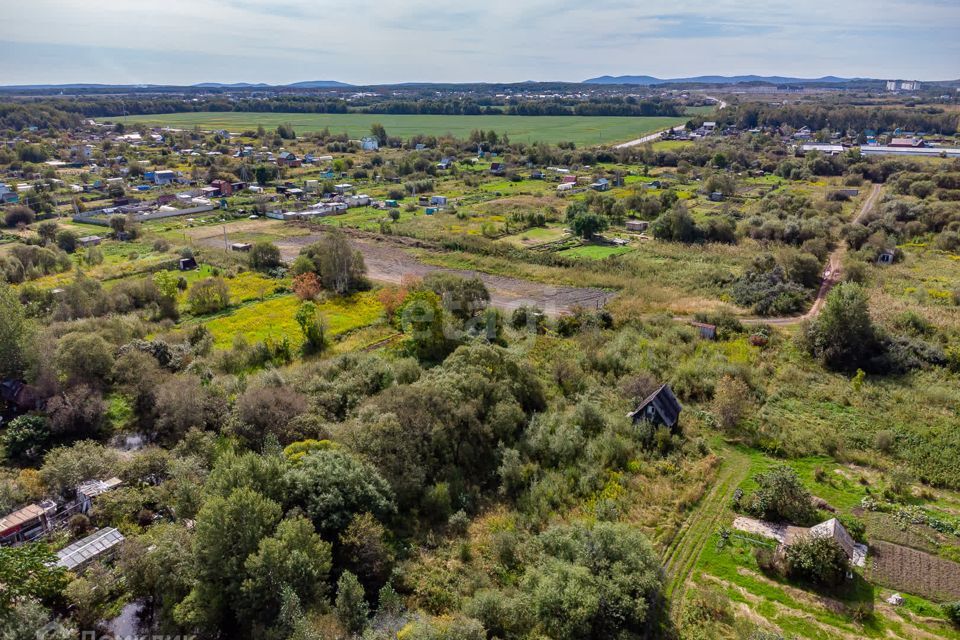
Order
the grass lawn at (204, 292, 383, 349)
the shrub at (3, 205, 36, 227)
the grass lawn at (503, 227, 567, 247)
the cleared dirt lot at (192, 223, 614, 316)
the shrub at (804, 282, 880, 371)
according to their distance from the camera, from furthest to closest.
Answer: the shrub at (3, 205, 36, 227) < the grass lawn at (503, 227, 567, 247) < the cleared dirt lot at (192, 223, 614, 316) < the grass lawn at (204, 292, 383, 349) < the shrub at (804, 282, 880, 371)

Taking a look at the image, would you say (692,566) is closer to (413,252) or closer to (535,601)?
(535,601)

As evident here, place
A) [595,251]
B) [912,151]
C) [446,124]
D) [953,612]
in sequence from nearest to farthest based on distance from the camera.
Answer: [953,612]
[595,251]
[912,151]
[446,124]

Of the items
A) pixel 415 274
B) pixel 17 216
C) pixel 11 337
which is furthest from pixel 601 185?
pixel 17 216

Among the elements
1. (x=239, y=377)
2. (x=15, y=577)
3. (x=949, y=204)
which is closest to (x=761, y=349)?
(x=239, y=377)

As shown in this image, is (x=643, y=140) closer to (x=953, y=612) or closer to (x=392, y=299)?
(x=392, y=299)

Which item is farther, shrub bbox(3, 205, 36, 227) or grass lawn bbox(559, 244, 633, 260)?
shrub bbox(3, 205, 36, 227)

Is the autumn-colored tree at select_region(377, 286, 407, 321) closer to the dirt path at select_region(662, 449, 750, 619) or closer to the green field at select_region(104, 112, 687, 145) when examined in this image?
the dirt path at select_region(662, 449, 750, 619)

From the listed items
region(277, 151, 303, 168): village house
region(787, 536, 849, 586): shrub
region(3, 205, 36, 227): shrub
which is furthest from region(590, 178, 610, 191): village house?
region(3, 205, 36, 227): shrub

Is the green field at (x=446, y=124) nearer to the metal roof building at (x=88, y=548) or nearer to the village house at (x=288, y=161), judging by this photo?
the village house at (x=288, y=161)
